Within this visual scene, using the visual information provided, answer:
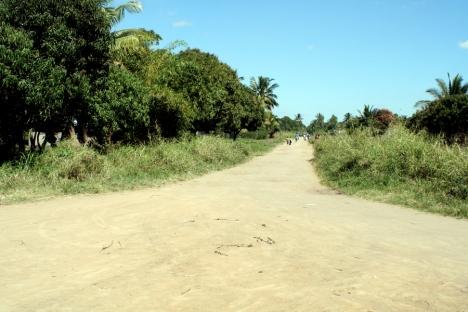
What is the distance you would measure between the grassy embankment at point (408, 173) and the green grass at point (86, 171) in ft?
19.3

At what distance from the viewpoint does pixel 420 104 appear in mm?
51750

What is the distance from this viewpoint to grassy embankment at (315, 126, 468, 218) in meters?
11.3

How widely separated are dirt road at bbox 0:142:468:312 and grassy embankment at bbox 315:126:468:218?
1.11m

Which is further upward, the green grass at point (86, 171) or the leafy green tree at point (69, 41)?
the leafy green tree at point (69, 41)

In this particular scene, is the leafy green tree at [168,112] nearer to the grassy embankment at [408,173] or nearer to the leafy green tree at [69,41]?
the leafy green tree at [69,41]

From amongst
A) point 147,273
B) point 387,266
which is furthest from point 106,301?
point 387,266

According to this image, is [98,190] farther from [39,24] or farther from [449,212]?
[449,212]

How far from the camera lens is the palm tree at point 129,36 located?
70.9ft

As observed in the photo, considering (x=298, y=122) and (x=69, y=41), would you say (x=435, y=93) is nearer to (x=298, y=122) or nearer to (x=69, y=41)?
(x=69, y=41)

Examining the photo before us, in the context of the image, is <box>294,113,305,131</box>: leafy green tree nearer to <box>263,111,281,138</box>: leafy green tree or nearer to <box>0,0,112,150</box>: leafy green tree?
<box>263,111,281,138</box>: leafy green tree

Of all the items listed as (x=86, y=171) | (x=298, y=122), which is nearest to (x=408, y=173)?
(x=86, y=171)

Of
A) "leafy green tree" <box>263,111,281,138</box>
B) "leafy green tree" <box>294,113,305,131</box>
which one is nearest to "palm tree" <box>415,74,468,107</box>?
"leafy green tree" <box>263,111,281,138</box>

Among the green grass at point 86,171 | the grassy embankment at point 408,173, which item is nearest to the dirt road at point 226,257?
the grassy embankment at point 408,173

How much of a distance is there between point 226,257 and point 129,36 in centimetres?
1793
